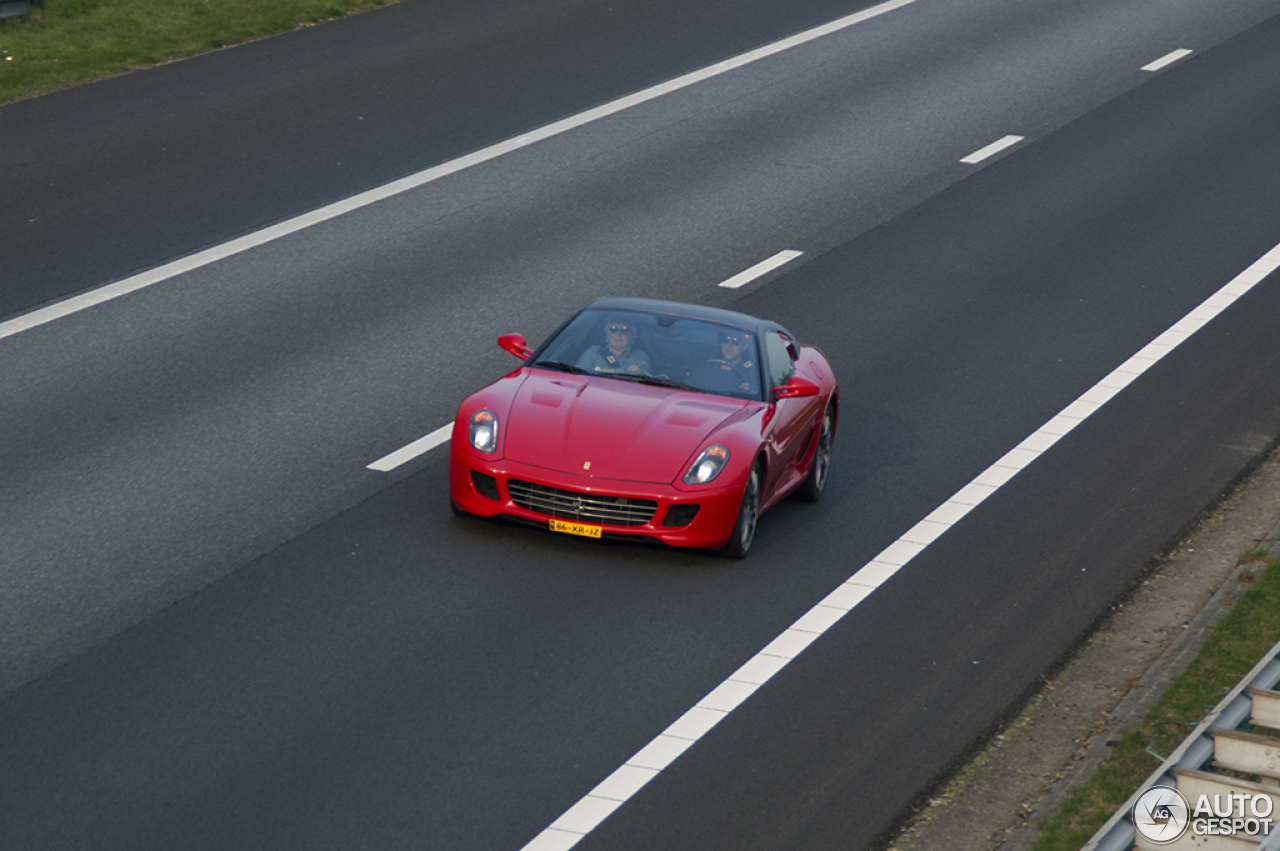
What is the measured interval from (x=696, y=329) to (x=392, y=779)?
4814 mm

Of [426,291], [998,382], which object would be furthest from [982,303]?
[426,291]

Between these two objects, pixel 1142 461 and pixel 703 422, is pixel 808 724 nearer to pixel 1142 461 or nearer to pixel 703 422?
pixel 703 422

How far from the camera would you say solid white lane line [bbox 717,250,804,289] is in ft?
53.9

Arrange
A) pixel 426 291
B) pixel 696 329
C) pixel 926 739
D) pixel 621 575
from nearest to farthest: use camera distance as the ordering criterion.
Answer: pixel 926 739 → pixel 621 575 → pixel 696 329 → pixel 426 291

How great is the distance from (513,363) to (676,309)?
2.56 metres

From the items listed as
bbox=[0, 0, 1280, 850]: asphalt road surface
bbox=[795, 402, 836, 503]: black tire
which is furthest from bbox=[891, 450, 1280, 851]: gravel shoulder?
bbox=[795, 402, 836, 503]: black tire

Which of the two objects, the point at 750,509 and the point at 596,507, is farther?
the point at 750,509

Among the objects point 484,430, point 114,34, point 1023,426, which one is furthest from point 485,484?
point 114,34

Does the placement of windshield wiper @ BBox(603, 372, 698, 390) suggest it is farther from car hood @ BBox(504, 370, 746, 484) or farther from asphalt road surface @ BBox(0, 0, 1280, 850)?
asphalt road surface @ BBox(0, 0, 1280, 850)

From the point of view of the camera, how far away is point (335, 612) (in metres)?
9.54

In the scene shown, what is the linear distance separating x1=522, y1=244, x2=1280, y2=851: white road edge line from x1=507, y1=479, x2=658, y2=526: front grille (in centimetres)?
113

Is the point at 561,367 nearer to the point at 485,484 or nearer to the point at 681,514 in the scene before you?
the point at 485,484

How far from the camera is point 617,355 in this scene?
11.6 meters

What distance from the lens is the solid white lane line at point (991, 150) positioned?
824 inches
